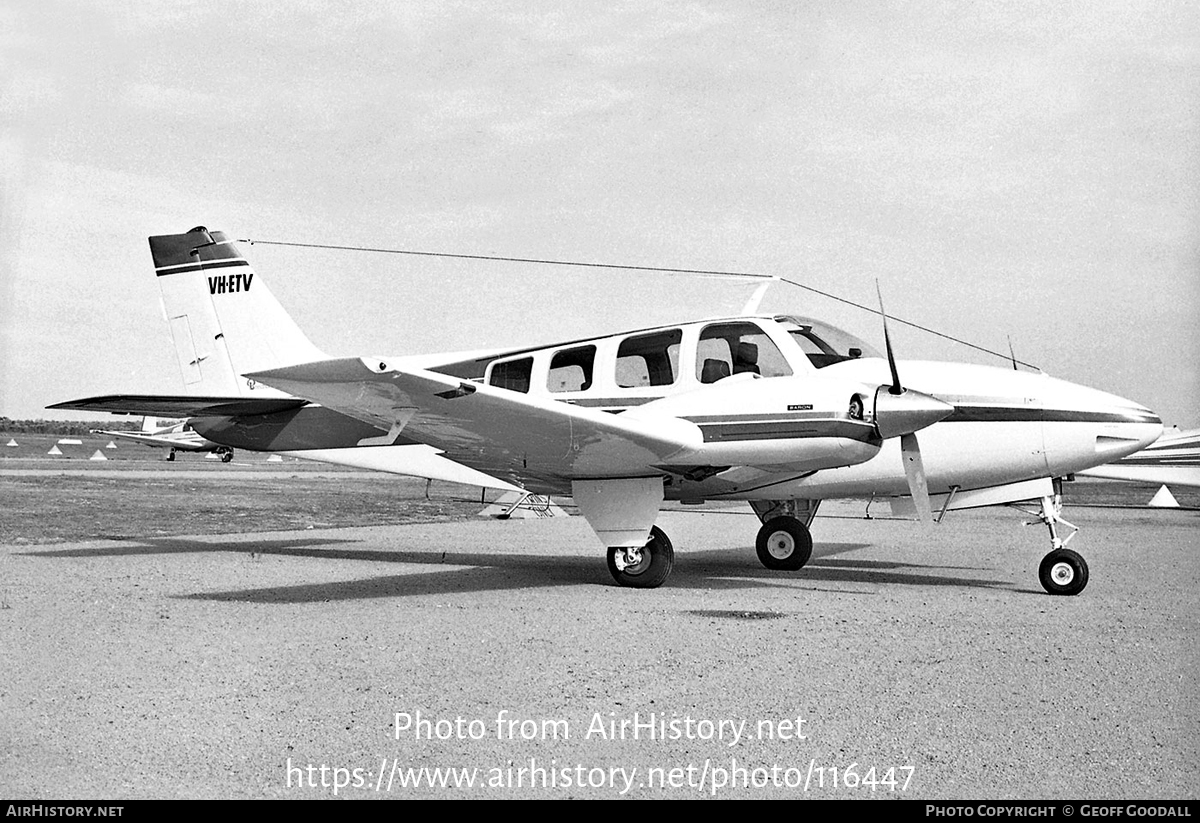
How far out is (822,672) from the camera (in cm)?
620

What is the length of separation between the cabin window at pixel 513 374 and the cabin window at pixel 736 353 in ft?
6.90

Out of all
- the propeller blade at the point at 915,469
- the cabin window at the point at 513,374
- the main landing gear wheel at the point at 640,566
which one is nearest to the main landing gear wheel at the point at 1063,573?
the propeller blade at the point at 915,469

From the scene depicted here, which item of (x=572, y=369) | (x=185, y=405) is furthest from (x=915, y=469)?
(x=185, y=405)

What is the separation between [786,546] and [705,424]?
370 cm

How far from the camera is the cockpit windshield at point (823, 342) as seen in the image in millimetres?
10539

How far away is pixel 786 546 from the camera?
1287 cm

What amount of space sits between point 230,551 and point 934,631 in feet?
32.7

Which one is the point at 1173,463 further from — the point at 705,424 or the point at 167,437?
the point at 167,437

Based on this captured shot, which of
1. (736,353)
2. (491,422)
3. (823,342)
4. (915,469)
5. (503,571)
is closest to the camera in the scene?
(491,422)

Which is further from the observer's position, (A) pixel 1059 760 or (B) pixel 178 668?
(B) pixel 178 668

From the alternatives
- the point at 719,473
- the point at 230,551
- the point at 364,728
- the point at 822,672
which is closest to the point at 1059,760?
the point at 822,672

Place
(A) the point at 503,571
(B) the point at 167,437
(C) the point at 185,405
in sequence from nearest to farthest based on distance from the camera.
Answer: (A) the point at 503,571
(C) the point at 185,405
(B) the point at 167,437

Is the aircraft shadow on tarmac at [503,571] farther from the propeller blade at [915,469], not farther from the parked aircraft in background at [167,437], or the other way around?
the parked aircraft in background at [167,437]

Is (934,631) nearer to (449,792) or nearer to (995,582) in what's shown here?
(995,582)
